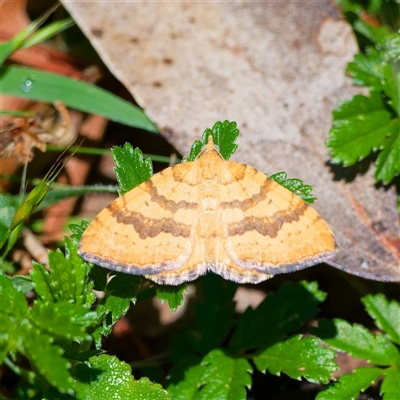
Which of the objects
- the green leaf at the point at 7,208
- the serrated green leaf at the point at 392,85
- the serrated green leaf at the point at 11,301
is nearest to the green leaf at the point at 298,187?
the serrated green leaf at the point at 392,85

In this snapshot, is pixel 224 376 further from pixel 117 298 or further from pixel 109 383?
pixel 117 298

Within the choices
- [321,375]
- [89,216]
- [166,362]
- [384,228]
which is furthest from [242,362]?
[89,216]

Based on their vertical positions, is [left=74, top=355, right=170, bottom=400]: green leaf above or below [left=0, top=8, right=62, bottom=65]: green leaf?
below

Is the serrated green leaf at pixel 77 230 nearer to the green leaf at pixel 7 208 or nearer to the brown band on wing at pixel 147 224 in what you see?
the brown band on wing at pixel 147 224

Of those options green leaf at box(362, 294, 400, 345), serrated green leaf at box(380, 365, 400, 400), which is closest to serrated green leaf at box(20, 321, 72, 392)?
serrated green leaf at box(380, 365, 400, 400)

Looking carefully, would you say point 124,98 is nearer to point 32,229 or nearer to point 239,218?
point 32,229

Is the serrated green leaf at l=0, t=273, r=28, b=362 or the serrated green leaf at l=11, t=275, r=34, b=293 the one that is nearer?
the serrated green leaf at l=0, t=273, r=28, b=362

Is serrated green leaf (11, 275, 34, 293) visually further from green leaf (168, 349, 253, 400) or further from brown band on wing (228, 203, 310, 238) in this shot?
brown band on wing (228, 203, 310, 238)
